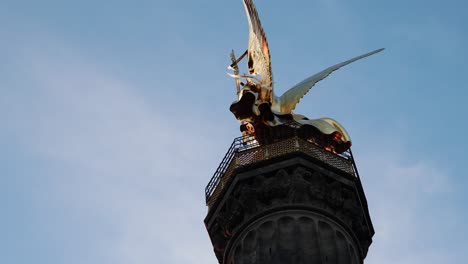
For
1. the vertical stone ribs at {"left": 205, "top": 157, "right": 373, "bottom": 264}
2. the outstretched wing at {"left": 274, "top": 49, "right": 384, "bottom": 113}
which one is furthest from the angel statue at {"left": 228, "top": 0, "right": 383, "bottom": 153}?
the vertical stone ribs at {"left": 205, "top": 157, "right": 373, "bottom": 264}

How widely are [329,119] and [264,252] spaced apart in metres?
7.70

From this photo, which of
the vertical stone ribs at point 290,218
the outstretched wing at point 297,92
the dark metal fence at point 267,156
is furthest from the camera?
the outstretched wing at point 297,92

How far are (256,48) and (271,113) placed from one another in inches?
195

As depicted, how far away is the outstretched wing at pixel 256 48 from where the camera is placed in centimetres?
4156

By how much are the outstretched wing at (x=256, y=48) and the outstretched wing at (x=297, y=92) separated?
1.26 m

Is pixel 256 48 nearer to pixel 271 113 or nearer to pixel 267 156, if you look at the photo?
pixel 271 113

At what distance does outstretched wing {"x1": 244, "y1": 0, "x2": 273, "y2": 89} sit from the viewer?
41562mm

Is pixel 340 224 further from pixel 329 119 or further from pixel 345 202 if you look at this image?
pixel 329 119

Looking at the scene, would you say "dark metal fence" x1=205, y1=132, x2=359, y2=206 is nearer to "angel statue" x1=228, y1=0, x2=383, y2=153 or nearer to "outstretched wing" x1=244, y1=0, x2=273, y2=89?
"angel statue" x1=228, y1=0, x2=383, y2=153

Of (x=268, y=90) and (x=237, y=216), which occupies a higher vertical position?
(x=268, y=90)

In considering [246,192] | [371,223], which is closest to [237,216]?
[246,192]

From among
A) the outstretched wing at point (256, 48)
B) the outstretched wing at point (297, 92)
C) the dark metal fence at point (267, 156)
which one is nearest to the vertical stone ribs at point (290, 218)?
the dark metal fence at point (267, 156)

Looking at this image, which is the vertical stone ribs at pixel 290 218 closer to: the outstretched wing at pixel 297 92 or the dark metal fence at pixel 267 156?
the dark metal fence at pixel 267 156

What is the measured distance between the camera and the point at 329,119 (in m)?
39.3
